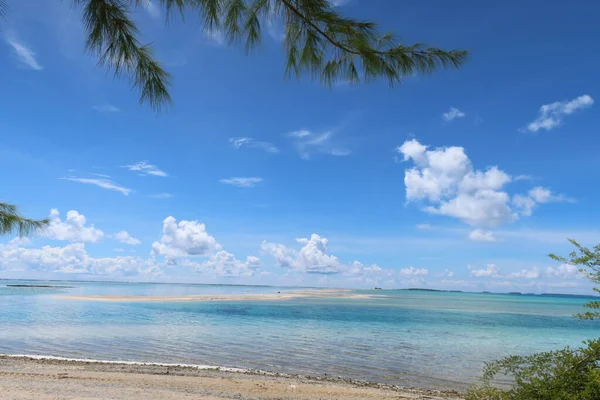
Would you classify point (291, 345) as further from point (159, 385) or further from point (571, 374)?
point (571, 374)

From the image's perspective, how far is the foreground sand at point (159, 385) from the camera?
9.02 m

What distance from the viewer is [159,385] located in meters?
10.3

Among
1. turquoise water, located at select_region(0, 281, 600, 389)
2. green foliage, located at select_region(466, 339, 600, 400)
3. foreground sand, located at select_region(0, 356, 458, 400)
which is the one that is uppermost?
green foliage, located at select_region(466, 339, 600, 400)

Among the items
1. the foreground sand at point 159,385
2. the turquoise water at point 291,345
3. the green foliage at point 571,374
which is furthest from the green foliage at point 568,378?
the turquoise water at point 291,345

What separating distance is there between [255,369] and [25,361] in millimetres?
7698

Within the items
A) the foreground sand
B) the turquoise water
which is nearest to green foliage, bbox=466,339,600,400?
the foreground sand

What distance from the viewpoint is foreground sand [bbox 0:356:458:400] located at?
9020mm

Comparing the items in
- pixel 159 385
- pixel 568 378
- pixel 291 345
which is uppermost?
pixel 568 378

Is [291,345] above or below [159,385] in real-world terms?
below

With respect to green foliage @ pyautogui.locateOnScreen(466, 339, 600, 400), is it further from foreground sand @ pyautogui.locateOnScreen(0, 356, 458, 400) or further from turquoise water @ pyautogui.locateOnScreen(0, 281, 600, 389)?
turquoise water @ pyautogui.locateOnScreen(0, 281, 600, 389)

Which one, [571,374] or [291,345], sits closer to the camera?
[571,374]

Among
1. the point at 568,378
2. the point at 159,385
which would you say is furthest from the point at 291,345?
the point at 568,378

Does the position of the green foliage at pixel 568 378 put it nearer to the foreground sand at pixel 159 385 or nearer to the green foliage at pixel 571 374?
the green foliage at pixel 571 374

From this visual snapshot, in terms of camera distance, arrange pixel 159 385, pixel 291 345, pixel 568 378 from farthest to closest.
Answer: pixel 291 345 → pixel 159 385 → pixel 568 378
